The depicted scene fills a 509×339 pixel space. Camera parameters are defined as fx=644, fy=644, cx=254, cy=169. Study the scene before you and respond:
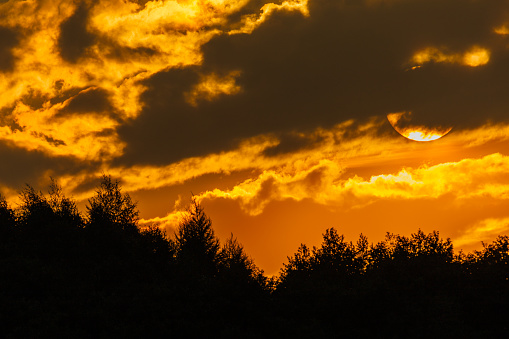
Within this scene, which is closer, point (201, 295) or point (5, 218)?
point (201, 295)

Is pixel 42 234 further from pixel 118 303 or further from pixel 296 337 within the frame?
pixel 296 337

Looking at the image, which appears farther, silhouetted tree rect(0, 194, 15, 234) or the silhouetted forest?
silhouetted tree rect(0, 194, 15, 234)

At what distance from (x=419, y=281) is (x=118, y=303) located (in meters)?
28.9

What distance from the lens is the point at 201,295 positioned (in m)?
59.1

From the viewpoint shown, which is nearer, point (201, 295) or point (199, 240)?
point (201, 295)

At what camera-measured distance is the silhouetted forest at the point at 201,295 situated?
5603cm

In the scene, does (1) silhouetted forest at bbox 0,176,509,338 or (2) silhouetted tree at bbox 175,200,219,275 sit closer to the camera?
(1) silhouetted forest at bbox 0,176,509,338

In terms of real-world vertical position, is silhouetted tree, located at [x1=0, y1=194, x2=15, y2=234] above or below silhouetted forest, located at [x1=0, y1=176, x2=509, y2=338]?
above

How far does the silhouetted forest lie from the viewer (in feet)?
184

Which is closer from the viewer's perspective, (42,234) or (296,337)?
(296,337)

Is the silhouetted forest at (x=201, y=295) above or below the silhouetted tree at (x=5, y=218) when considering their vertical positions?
below

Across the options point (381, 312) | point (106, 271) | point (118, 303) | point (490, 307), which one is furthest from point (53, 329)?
point (490, 307)

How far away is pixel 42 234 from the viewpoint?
249 feet

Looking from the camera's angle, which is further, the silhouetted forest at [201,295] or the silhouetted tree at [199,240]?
the silhouetted tree at [199,240]
